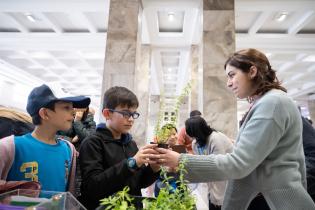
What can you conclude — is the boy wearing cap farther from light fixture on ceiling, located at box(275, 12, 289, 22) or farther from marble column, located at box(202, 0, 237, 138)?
light fixture on ceiling, located at box(275, 12, 289, 22)

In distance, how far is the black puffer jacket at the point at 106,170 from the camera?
1262 millimetres

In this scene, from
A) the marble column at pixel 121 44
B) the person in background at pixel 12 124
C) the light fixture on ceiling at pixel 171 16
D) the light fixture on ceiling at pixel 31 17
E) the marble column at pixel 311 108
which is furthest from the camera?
the marble column at pixel 311 108

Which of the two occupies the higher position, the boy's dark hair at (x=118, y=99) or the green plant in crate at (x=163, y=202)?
the boy's dark hair at (x=118, y=99)

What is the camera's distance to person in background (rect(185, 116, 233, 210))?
2842mm

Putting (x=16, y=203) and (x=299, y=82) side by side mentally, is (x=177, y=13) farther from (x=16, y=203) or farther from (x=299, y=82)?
(x=299, y=82)

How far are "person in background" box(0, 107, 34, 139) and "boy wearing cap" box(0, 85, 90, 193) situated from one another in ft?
1.33

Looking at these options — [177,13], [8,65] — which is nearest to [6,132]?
[177,13]

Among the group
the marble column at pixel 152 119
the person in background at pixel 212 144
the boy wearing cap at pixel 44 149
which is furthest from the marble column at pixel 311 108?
the boy wearing cap at pixel 44 149

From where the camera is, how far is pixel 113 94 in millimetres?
1637

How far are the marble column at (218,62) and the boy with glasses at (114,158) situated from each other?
153 inches

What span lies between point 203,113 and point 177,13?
335 cm

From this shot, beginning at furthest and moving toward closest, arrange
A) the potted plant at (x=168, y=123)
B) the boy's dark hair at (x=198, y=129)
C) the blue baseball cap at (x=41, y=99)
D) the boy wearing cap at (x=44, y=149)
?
the boy's dark hair at (x=198, y=129)
the blue baseball cap at (x=41, y=99)
the boy wearing cap at (x=44, y=149)
the potted plant at (x=168, y=123)

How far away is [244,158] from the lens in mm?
1259

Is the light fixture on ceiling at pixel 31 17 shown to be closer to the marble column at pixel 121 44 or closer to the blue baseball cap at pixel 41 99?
the marble column at pixel 121 44
